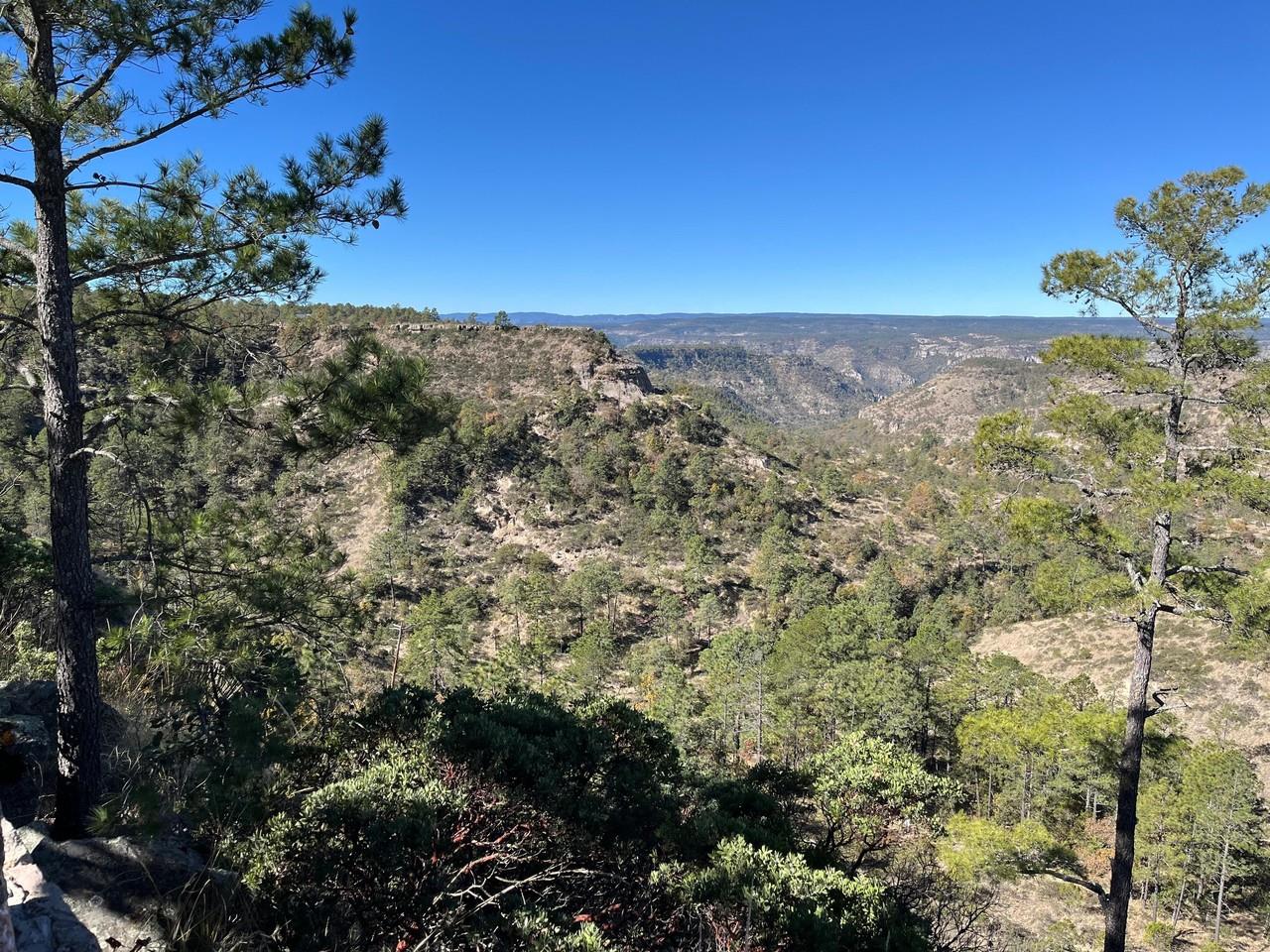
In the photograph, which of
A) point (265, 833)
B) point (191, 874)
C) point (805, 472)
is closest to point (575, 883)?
point (265, 833)

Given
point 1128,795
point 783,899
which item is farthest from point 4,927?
point 1128,795

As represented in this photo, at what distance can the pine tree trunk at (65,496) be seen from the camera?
12.2 feet

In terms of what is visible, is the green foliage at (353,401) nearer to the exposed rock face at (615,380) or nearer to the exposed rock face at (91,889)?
the exposed rock face at (91,889)

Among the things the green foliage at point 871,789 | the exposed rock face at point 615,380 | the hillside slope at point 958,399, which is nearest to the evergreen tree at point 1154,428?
the green foliage at point 871,789

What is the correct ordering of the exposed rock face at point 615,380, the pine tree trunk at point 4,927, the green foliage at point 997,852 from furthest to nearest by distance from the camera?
the exposed rock face at point 615,380
the green foliage at point 997,852
the pine tree trunk at point 4,927

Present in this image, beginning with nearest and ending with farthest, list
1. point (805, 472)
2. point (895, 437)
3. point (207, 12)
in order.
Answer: point (207, 12) → point (805, 472) → point (895, 437)

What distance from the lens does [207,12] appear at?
3.69 metres

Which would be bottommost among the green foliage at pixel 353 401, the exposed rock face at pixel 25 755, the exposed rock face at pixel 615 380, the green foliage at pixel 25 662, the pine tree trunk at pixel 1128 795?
the pine tree trunk at pixel 1128 795

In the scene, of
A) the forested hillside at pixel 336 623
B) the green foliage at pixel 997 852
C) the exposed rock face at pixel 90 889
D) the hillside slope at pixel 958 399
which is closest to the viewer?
the exposed rock face at pixel 90 889

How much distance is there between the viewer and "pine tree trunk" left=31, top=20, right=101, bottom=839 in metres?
3.71

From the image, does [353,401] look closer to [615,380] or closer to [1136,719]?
[1136,719]

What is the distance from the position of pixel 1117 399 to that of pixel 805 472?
6657 cm

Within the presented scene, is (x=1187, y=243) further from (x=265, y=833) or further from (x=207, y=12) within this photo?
(x=265, y=833)

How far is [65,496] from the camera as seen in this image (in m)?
3.82
